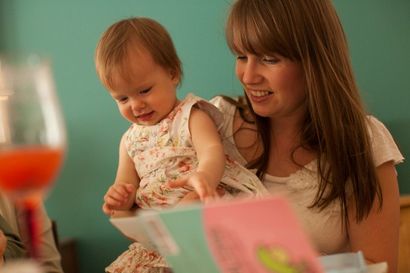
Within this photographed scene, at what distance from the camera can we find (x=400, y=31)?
8.01 ft

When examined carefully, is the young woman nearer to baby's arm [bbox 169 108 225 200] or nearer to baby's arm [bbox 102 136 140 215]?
baby's arm [bbox 169 108 225 200]

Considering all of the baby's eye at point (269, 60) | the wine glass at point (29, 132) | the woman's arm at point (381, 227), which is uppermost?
the wine glass at point (29, 132)

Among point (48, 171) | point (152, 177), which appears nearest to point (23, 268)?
point (48, 171)

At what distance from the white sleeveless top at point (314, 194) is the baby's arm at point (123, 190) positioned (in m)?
0.37

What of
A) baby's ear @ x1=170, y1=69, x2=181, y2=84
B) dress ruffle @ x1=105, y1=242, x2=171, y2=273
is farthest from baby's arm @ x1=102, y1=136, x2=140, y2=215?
baby's ear @ x1=170, y1=69, x2=181, y2=84

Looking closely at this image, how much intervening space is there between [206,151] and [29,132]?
2.08 ft

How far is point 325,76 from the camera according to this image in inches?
53.4

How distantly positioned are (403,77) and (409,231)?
75 cm

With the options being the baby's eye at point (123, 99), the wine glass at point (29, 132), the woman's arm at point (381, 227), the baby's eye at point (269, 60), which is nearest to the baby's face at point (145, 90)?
the baby's eye at point (123, 99)

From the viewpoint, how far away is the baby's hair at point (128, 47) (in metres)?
1.27

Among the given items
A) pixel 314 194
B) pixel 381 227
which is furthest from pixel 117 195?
pixel 381 227

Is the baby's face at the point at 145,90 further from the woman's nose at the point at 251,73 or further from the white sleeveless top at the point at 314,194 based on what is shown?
the white sleeveless top at the point at 314,194

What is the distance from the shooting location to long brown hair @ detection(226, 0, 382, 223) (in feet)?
4.34

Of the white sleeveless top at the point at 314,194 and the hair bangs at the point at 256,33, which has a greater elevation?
the hair bangs at the point at 256,33
